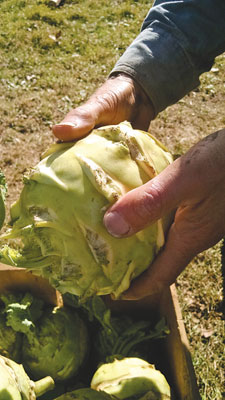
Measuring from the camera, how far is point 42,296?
9.05 feet

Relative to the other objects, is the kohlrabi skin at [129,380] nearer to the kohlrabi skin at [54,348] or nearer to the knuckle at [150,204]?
the kohlrabi skin at [54,348]

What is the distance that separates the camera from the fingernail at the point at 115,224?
1.74m

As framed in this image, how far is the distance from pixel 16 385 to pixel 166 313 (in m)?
1.12

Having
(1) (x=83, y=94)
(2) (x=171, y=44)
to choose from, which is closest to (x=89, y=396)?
(2) (x=171, y=44)

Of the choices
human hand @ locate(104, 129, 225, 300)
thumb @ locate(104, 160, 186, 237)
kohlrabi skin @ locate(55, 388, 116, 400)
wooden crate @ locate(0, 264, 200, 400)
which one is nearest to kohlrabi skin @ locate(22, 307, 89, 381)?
wooden crate @ locate(0, 264, 200, 400)

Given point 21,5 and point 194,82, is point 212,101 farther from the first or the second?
point 21,5

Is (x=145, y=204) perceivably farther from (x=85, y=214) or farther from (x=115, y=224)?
(x=85, y=214)

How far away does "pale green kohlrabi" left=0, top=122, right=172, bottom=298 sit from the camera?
183cm

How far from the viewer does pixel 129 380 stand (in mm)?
2150

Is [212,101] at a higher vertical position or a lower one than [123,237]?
lower

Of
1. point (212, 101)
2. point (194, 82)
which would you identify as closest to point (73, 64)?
point (212, 101)

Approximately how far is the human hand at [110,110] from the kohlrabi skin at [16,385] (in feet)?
3.89

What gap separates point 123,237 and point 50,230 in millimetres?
353

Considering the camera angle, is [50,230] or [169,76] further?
[169,76]
